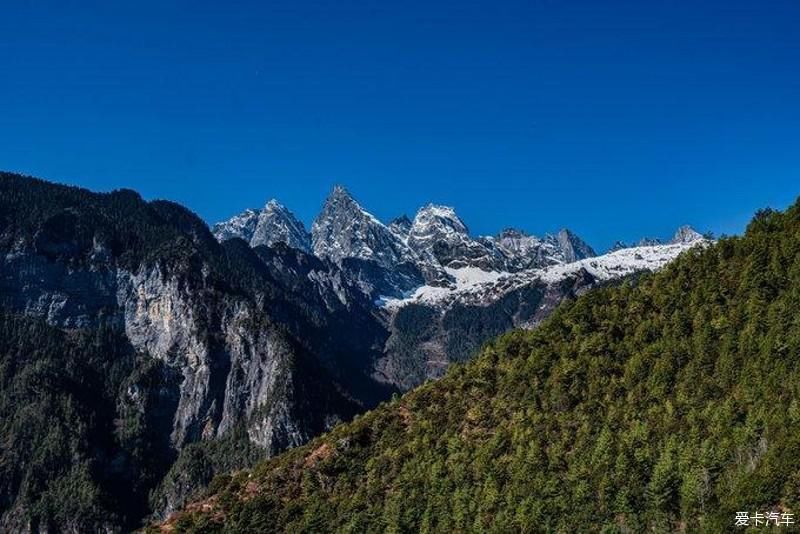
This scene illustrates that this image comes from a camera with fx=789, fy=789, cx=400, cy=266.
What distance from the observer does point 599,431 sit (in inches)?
5723

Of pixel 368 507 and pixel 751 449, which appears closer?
pixel 751 449

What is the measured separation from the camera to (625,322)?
6988 inches

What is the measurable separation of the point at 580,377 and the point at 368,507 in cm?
5099

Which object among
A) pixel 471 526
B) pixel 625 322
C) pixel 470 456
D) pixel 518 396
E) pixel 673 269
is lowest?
pixel 471 526

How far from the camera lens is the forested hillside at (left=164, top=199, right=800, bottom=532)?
122562 millimetres

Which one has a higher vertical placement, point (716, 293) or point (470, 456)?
point (716, 293)

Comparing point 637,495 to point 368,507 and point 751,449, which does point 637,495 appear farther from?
point 368,507

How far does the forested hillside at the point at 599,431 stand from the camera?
12256cm

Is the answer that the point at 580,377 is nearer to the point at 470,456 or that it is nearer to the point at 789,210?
the point at 470,456

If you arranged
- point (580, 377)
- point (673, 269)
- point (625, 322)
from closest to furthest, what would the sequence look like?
1. point (580, 377)
2. point (625, 322)
3. point (673, 269)

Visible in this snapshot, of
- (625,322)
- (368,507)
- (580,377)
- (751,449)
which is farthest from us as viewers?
(625,322)

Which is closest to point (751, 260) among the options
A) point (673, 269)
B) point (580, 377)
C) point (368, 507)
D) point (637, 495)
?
point (673, 269)

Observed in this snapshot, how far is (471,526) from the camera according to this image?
137 meters

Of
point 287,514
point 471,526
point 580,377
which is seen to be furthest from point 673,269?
point 287,514
